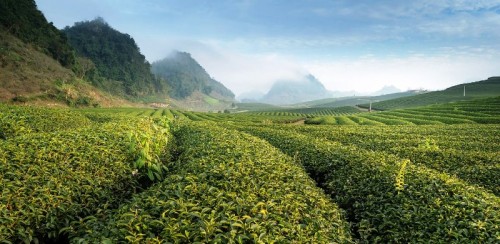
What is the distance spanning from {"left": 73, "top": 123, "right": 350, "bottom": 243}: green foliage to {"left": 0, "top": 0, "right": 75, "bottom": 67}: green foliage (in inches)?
4637

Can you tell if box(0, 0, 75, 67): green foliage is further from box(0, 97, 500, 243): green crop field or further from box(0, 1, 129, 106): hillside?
box(0, 97, 500, 243): green crop field

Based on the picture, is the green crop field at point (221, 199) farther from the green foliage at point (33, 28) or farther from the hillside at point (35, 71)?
the green foliage at point (33, 28)

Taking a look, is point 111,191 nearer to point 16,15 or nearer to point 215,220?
point 215,220

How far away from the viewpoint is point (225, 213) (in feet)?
17.0

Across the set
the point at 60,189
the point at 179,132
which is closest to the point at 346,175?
the point at 60,189

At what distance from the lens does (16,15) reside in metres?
103

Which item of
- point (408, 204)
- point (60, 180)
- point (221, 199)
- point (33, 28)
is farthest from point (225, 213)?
point (33, 28)

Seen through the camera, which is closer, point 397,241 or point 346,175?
point 397,241

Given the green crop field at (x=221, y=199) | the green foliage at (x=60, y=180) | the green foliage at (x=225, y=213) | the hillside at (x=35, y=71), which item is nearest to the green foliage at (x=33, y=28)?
the hillside at (x=35, y=71)

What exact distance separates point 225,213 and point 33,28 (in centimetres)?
13274

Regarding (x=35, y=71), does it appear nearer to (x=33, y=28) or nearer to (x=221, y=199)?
(x=33, y=28)

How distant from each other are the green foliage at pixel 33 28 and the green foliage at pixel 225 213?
4637 inches

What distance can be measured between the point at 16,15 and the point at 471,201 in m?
133

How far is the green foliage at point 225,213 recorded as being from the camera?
4695mm
